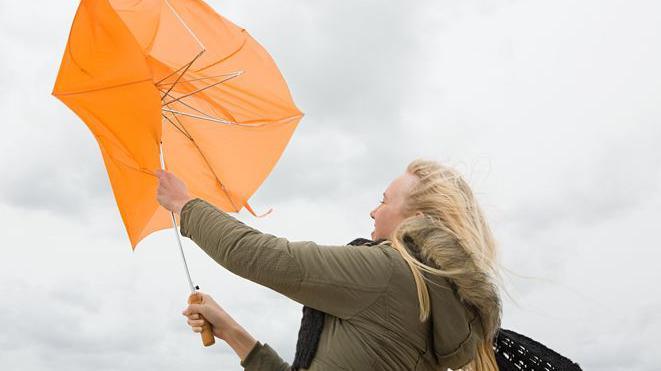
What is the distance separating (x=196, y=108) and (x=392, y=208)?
7.33 feet

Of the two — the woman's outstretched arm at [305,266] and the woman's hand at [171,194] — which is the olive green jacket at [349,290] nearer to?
the woman's outstretched arm at [305,266]

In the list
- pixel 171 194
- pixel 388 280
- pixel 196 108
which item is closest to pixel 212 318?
pixel 171 194

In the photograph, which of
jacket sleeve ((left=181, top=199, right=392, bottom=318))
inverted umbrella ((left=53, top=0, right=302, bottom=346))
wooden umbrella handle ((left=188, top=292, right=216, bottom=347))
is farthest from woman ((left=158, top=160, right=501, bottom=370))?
inverted umbrella ((left=53, top=0, right=302, bottom=346))

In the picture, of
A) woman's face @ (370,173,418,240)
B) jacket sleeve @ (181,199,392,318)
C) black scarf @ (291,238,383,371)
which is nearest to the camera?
jacket sleeve @ (181,199,392,318)

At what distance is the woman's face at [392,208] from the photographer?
382cm

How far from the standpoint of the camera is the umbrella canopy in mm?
4684

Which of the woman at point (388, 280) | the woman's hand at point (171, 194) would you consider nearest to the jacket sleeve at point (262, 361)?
the woman at point (388, 280)

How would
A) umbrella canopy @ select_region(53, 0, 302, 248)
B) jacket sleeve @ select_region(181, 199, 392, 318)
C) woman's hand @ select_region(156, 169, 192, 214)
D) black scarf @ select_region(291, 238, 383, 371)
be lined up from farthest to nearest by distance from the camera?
umbrella canopy @ select_region(53, 0, 302, 248) < woman's hand @ select_region(156, 169, 192, 214) < black scarf @ select_region(291, 238, 383, 371) < jacket sleeve @ select_region(181, 199, 392, 318)

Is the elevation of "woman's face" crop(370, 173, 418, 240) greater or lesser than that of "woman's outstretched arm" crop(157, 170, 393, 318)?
greater

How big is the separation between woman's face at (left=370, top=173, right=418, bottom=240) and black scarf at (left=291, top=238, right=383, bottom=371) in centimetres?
74

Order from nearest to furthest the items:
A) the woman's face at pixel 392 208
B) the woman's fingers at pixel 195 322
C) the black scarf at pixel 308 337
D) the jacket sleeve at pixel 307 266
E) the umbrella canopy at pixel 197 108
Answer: the jacket sleeve at pixel 307 266, the black scarf at pixel 308 337, the woman's face at pixel 392 208, the woman's fingers at pixel 195 322, the umbrella canopy at pixel 197 108

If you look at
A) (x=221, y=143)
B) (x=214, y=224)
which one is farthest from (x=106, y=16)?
(x=214, y=224)

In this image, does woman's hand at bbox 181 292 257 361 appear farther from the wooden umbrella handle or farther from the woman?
the woman

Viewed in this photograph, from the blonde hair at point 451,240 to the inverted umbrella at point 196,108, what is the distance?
5.94 feet
